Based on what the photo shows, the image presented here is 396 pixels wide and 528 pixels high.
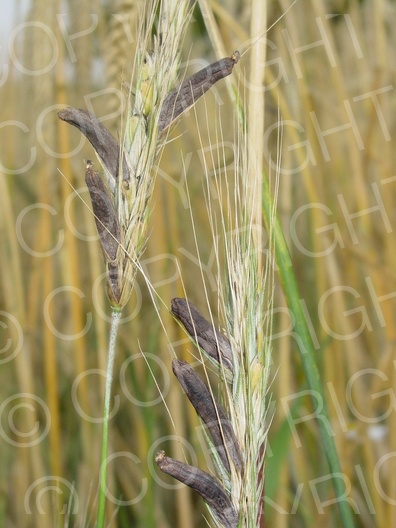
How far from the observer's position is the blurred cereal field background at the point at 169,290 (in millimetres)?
567

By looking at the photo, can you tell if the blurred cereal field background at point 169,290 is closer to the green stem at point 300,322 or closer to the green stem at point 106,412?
the green stem at point 300,322

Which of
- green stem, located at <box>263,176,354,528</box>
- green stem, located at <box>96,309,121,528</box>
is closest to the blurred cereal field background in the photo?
green stem, located at <box>263,176,354,528</box>

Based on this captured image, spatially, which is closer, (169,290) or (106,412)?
(106,412)

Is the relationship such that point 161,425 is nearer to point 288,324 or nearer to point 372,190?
point 288,324

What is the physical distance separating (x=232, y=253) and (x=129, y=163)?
0.05 m

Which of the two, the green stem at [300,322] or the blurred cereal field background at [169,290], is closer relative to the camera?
the green stem at [300,322]

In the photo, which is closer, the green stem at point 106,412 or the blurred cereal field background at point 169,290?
the green stem at point 106,412

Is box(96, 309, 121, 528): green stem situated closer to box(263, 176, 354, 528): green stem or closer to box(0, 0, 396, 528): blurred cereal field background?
box(263, 176, 354, 528): green stem

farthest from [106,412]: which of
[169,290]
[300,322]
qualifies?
[169,290]

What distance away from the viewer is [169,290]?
0.66 m

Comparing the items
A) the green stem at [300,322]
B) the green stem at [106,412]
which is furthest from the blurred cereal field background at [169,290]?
the green stem at [106,412]

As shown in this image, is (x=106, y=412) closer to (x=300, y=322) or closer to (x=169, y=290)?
(x=300, y=322)

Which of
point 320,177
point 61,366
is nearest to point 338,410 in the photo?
point 320,177

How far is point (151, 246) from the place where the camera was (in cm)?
63
